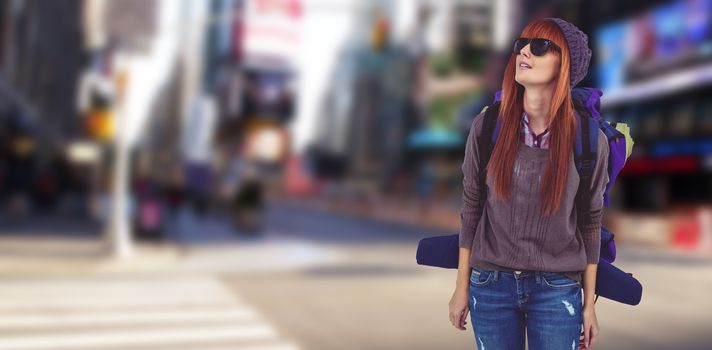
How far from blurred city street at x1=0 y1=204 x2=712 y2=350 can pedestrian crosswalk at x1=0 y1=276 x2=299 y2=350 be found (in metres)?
0.01

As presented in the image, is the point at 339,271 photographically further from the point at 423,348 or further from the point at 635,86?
the point at 635,86

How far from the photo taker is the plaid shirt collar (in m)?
2.50

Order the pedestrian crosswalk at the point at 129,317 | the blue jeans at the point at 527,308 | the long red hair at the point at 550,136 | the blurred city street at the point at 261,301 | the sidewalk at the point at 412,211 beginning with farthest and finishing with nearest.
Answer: the sidewalk at the point at 412,211 → the blurred city street at the point at 261,301 → the pedestrian crosswalk at the point at 129,317 → the blue jeans at the point at 527,308 → the long red hair at the point at 550,136

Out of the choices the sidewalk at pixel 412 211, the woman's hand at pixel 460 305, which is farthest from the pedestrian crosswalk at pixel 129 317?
the sidewalk at pixel 412 211

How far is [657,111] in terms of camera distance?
1491 inches

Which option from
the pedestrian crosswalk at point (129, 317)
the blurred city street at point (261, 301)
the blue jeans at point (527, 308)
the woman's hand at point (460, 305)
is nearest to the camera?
the blue jeans at point (527, 308)

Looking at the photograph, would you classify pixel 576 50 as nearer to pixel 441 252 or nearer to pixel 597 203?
pixel 597 203

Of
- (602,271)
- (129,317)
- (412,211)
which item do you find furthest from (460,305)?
(412,211)

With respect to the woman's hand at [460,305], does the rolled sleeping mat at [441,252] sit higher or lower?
higher

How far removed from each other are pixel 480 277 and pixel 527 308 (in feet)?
0.58

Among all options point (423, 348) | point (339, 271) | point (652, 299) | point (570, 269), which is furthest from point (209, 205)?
point (570, 269)

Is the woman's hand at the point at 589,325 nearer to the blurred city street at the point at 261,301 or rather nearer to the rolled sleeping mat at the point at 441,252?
the rolled sleeping mat at the point at 441,252

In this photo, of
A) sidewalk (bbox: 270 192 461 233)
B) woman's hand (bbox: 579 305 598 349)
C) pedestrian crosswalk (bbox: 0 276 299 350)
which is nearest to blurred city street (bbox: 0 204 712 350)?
pedestrian crosswalk (bbox: 0 276 299 350)

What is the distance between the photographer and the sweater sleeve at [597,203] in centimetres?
247
